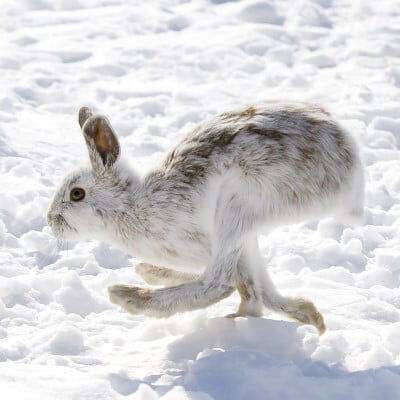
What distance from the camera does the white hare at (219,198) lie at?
375cm

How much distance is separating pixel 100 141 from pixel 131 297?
719 millimetres

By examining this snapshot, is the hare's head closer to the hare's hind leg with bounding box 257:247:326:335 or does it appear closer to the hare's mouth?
the hare's mouth

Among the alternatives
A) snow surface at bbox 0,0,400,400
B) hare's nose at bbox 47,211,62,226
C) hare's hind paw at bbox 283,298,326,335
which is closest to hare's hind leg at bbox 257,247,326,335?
hare's hind paw at bbox 283,298,326,335

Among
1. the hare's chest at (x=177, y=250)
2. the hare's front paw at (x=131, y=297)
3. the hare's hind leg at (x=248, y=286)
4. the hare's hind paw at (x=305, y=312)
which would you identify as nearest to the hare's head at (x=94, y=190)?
the hare's chest at (x=177, y=250)

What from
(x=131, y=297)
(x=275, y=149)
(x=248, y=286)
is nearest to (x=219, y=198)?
(x=275, y=149)

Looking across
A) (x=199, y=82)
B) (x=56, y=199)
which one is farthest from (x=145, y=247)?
(x=199, y=82)

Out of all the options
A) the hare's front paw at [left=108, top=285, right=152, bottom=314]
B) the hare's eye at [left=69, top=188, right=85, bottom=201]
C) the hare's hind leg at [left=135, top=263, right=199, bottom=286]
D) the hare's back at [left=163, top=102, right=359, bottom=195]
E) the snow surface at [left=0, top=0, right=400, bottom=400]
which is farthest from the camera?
the hare's hind leg at [left=135, top=263, right=199, bottom=286]

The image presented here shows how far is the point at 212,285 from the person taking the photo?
382 centimetres

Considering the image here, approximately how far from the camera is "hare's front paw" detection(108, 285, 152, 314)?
151 inches

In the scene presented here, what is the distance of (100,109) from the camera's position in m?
6.98

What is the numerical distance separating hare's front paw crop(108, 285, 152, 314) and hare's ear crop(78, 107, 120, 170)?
0.57m

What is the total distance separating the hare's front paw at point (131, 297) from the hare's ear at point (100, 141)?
1.85 ft

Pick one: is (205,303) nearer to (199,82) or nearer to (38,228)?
(38,228)

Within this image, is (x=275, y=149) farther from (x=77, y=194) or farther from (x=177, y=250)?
(x=77, y=194)
